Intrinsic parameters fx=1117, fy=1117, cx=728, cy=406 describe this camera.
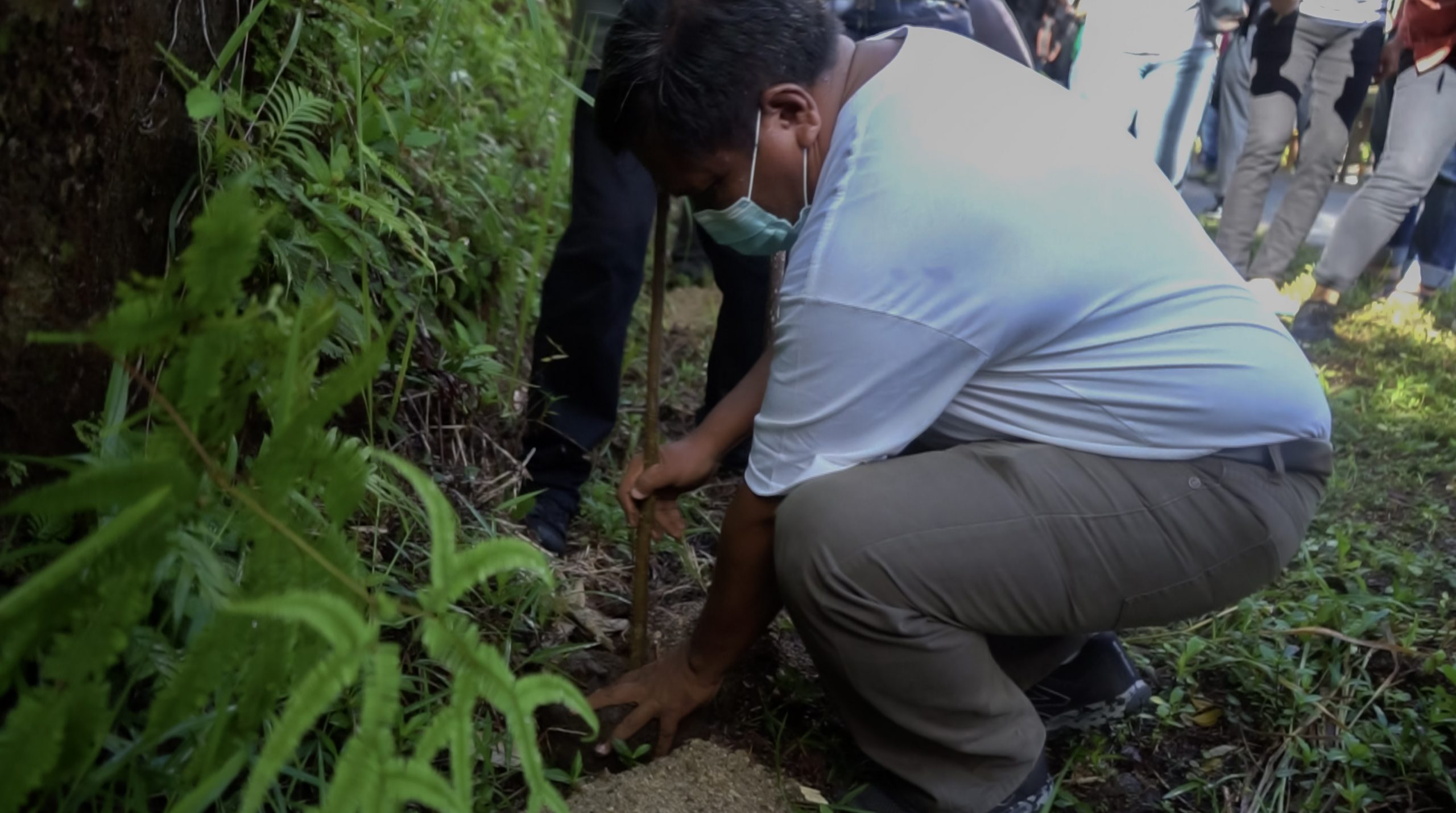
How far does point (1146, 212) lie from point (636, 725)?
1052 millimetres

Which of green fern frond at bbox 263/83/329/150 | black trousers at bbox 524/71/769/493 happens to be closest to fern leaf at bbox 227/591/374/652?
green fern frond at bbox 263/83/329/150

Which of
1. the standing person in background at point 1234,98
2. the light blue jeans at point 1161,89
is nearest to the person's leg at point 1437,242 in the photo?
the standing person in background at point 1234,98

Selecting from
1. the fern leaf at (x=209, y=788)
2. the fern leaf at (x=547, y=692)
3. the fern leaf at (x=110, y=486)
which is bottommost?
the fern leaf at (x=209, y=788)

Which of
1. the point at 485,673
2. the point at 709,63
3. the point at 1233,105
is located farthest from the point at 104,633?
the point at 1233,105

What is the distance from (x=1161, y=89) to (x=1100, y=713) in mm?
2289

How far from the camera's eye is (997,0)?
2.59 metres

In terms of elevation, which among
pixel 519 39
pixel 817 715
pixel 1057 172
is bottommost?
pixel 817 715

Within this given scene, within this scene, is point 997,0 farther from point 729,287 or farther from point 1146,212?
point 1146,212

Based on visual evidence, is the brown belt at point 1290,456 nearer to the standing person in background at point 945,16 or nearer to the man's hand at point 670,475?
the man's hand at point 670,475

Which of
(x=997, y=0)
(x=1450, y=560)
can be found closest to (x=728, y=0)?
(x=997, y=0)

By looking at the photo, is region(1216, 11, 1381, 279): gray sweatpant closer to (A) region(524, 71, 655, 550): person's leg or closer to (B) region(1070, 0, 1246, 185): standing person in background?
(B) region(1070, 0, 1246, 185): standing person in background

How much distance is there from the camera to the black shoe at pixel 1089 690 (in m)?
1.94

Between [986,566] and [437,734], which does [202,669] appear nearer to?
[437,734]

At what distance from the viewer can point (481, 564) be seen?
947mm
